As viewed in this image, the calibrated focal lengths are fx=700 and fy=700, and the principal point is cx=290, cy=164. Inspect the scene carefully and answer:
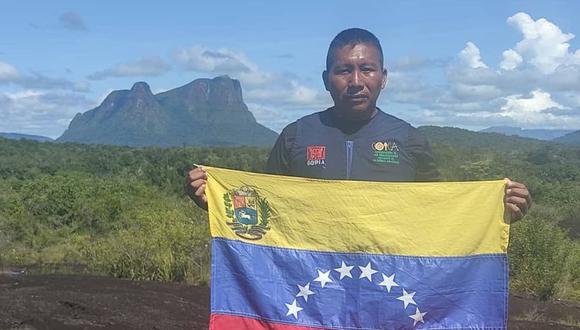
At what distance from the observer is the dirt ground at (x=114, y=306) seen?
33.7 ft

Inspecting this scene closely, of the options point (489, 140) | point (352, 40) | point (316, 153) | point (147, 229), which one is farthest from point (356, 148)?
point (489, 140)

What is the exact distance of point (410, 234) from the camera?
4.37m

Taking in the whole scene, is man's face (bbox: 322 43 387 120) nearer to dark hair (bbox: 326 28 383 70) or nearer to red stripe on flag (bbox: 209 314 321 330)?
dark hair (bbox: 326 28 383 70)

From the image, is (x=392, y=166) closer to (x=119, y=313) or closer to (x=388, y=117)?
(x=388, y=117)

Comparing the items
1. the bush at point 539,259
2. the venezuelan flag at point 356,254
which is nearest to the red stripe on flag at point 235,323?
the venezuelan flag at point 356,254

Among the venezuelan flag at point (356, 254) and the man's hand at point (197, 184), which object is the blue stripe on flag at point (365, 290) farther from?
the man's hand at point (197, 184)

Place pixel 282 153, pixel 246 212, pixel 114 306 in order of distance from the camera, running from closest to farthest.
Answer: pixel 282 153 < pixel 246 212 < pixel 114 306

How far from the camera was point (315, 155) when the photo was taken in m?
4.15

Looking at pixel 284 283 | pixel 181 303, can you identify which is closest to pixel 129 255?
pixel 181 303

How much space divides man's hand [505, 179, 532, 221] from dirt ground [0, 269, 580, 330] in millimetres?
7122

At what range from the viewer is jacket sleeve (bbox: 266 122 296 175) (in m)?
4.20

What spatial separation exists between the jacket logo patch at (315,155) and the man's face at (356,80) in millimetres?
240

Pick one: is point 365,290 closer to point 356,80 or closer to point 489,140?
point 356,80

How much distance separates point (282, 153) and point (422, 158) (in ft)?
2.77
